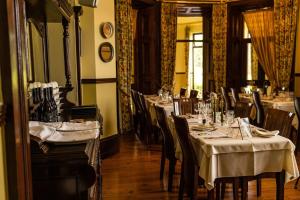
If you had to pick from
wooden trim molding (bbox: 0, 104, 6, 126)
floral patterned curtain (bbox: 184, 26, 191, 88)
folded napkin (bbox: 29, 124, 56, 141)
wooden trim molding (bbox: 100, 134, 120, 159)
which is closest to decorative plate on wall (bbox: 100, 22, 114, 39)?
wooden trim molding (bbox: 100, 134, 120, 159)

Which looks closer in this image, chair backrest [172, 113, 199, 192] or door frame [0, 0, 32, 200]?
door frame [0, 0, 32, 200]

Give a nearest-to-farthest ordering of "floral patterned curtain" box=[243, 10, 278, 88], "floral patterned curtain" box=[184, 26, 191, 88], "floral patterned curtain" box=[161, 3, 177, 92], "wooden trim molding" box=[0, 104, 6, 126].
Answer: "wooden trim molding" box=[0, 104, 6, 126]
"floral patterned curtain" box=[243, 10, 278, 88]
"floral patterned curtain" box=[161, 3, 177, 92]
"floral patterned curtain" box=[184, 26, 191, 88]

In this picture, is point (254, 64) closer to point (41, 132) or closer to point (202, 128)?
point (202, 128)

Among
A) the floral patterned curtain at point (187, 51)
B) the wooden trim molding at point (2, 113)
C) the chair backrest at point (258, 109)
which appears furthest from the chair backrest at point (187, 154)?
the floral patterned curtain at point (187, 51)

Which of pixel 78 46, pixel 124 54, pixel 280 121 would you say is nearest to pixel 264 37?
pixel 124 54

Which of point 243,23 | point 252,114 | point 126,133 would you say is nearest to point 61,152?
point 252,114

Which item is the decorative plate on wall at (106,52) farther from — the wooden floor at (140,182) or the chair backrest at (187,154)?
the chair backrest at (187,154)

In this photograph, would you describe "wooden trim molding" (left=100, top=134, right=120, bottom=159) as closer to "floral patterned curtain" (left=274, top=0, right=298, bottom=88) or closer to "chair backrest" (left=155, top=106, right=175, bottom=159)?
"chair backrest" (left=155, top=106, right=175, bottom=159)

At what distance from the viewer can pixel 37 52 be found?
319cm

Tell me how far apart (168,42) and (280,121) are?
5.28 m

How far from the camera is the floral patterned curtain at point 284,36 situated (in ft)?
24.0

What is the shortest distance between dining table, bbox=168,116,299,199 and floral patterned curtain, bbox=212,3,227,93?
577 centimetres

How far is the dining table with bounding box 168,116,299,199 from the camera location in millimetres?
2725

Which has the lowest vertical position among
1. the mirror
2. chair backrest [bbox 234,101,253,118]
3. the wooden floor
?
the wooden floor
